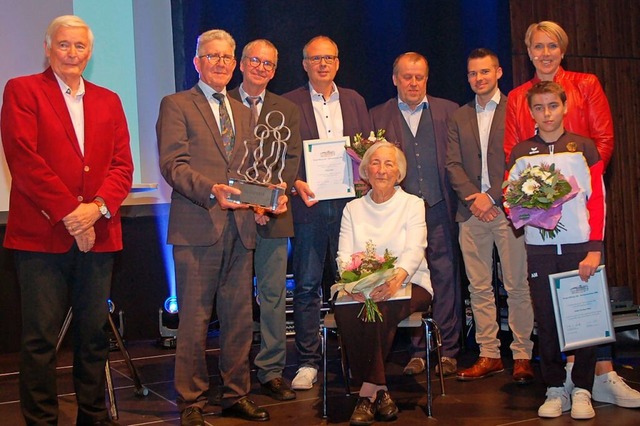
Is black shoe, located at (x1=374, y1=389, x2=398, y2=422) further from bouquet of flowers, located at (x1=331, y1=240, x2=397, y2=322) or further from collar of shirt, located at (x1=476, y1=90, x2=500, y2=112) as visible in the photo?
collar of shirt, located at (x1=476, y1=90, x2=500, y2=112)

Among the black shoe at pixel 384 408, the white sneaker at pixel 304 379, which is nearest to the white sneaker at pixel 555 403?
the black shoe at pixel 384 408

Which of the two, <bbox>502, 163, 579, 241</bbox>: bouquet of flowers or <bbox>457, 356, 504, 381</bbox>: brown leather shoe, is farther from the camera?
<bbox>457, 356, 504, 381</bbox>: brown leather shoe

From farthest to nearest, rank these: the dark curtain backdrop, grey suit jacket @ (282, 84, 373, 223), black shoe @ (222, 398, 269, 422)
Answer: the dark curtain backdrop → grey suit jacket @ (282, 84, 373, 223) → black shoe @ (222, 398, 269, 422)

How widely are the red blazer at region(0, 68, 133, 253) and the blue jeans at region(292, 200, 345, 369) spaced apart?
4.30 ft

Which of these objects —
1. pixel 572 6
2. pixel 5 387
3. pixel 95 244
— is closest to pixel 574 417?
pixel 95 244

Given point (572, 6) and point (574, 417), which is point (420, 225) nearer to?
point (574, 417)

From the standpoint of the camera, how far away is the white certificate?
4.60 metres

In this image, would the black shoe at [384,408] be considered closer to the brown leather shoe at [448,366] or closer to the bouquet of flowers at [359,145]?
the brown leather shoe at [448,366]

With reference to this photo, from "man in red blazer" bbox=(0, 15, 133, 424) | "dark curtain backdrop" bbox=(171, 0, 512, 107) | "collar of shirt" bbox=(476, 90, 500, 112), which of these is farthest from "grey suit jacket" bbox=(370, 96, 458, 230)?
"man in red blazer" bbox=(0, 15, 133, 424)

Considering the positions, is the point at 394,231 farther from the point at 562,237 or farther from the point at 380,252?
the point at 562,237

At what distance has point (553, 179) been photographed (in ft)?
12.1

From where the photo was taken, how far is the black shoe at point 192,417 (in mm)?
3781

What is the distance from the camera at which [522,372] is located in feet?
15.1

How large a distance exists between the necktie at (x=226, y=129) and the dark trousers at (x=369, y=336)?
3.21ft
